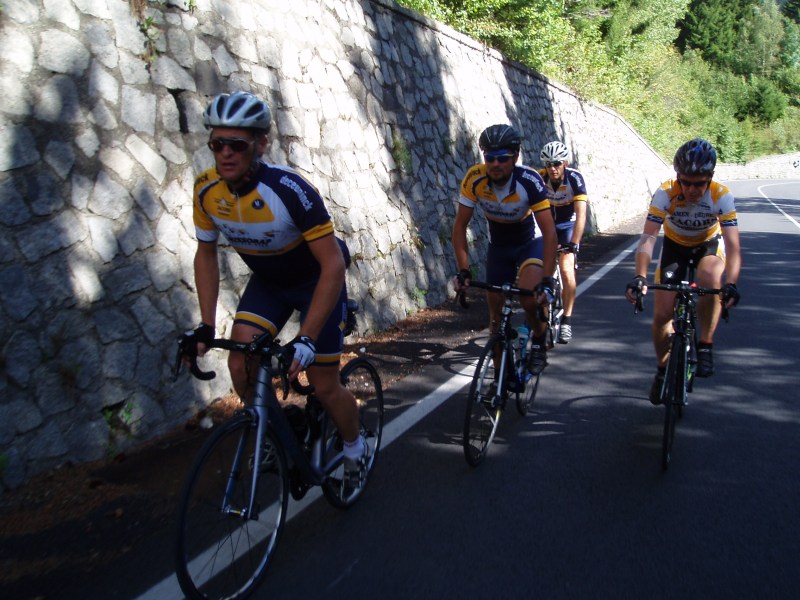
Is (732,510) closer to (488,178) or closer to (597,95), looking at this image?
(488,178)

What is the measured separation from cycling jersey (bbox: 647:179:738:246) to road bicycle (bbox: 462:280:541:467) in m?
1.30

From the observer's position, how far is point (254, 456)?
11.4ft

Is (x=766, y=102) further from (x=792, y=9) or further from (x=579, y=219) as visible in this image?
(x=579, y=219)

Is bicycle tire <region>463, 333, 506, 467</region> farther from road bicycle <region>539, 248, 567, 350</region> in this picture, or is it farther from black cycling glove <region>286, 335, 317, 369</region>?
road bicycle <region>539, 248, 567, 350</region>

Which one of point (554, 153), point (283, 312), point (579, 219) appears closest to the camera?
point (283, 312)

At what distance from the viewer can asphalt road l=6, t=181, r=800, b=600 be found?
360cm

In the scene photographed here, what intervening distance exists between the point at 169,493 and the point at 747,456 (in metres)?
3.64

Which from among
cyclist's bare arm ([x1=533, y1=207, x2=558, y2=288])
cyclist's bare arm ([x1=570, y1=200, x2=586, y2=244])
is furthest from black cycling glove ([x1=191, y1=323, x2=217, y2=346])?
cyclist's bare arm ([x1=570, y1=200, x2=586, y2=244])

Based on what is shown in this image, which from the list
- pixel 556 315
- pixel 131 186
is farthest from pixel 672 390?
pixel 131 186

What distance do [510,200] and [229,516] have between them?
342cm

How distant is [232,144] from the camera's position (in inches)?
141

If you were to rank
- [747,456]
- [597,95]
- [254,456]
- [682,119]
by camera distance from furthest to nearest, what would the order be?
[682,119]
[597,95]
[747,456]
[254,456]

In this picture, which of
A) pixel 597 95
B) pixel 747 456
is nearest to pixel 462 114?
pixel 747 456

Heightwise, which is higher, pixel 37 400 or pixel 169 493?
pixel 37 400
